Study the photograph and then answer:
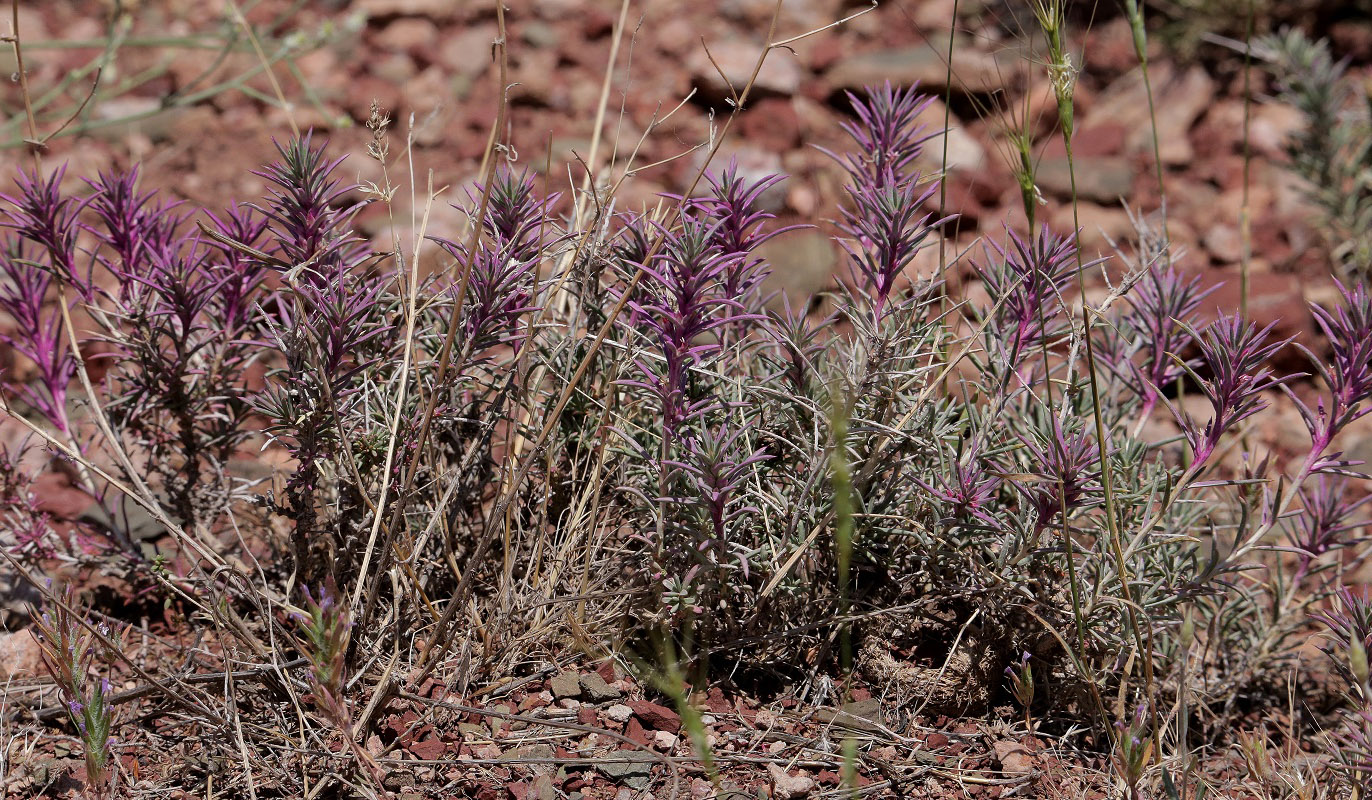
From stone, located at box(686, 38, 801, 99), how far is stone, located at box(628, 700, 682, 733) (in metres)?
3.44

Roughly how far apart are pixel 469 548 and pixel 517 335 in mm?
545

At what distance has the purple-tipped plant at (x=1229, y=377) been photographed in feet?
6.31

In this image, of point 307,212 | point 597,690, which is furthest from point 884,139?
point 597,690

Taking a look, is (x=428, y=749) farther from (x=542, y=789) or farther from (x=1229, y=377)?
(x=1229, y=377)

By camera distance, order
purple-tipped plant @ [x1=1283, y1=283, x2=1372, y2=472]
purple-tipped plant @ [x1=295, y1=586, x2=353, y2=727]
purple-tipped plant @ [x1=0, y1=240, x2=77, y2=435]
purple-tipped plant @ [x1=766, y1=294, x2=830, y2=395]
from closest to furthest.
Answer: purple-tipped plant @ [x1=295, y1=586, x2=353, y2=727], purple-tipped plant @ [x1=1283, y1=283, x2=1372, y2=472], purple-tipped plant @ [x1=766, y1=294, x2=830, y2=395], purple-tipped plant @ [x1=0, y1=240, x2=77, y2=435]

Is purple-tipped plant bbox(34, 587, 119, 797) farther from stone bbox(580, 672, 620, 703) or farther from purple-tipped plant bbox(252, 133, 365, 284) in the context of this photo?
stone bbox(580, 672, 620, 703)

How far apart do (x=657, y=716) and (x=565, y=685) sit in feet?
0.61

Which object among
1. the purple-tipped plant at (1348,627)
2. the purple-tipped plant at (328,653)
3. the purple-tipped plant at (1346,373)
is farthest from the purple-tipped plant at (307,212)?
the purple-tipped plant at (1348,627)

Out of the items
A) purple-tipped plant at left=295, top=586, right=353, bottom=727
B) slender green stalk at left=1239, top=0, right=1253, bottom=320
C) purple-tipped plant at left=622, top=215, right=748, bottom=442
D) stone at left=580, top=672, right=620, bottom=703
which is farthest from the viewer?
slender green stalk at left=1239, top=0, right=1253, bottom=320

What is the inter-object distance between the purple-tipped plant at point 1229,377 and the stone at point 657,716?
39.1 inches

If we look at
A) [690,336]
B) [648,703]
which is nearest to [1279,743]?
[648,703]

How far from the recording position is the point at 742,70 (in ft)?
17.1

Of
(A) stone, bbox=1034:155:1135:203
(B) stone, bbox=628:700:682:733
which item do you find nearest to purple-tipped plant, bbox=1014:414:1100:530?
(B) stone, bbox=628:700:682:733

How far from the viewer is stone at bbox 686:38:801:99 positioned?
5.07 meters
